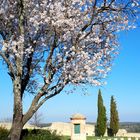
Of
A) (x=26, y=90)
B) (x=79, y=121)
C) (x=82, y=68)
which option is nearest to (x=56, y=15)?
(x=82, y=68)

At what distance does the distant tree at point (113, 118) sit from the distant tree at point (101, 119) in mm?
1686

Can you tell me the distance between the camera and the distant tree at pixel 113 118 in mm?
47625

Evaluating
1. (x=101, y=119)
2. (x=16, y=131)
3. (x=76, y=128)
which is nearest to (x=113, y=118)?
(x=101, y=119)

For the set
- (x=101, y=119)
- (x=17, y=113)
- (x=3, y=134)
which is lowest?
(x=3, y=134)

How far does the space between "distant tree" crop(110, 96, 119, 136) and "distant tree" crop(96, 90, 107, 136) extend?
66.4 inches

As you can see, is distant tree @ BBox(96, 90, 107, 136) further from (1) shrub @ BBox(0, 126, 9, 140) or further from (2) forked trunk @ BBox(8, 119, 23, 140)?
(2) forked trunk @ BBox(8, 119, 23, 140)

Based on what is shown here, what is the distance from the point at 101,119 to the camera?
153 feet

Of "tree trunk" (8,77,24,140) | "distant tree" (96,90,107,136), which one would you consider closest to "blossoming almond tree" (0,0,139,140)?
"tree trunk" (8,77,24,140)

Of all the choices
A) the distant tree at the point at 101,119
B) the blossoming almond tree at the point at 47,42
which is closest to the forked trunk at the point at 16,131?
the blossoming almond tree at the point at 47,42

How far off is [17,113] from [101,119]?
96.7 feet

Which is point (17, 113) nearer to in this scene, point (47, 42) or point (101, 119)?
point (47, 42)

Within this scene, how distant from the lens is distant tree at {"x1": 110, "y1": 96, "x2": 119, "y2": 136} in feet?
156

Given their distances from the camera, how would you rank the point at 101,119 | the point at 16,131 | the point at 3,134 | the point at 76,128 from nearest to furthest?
the point at 16,131
the point at 3,134
the point at 76,128
the point at 101,119

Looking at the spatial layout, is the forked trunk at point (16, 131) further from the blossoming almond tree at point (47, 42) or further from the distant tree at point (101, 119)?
the distant tree at point (101, 119)
